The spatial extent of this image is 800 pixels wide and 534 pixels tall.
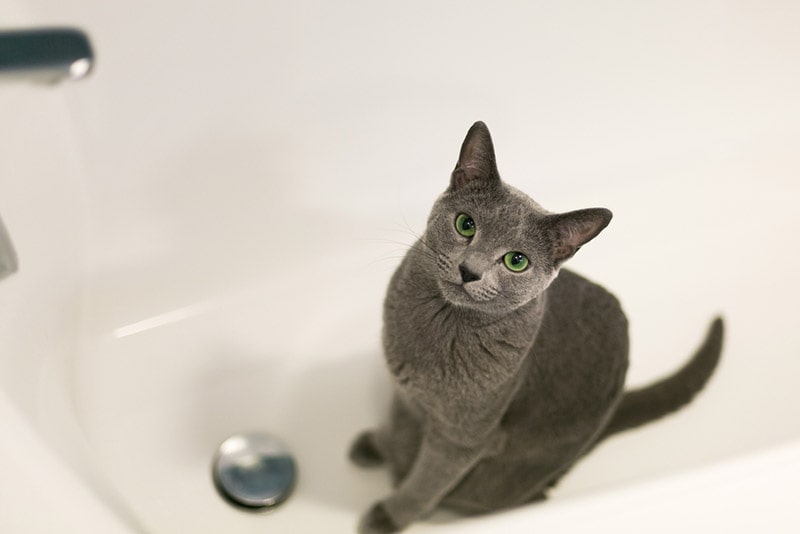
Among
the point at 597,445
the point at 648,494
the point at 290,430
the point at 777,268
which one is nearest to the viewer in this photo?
the point at 648,494

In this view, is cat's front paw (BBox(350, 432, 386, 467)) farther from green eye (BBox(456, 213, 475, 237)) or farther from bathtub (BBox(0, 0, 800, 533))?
green eye (BBox(456, 213, 475, 237))

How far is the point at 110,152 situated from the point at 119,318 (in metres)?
0.32

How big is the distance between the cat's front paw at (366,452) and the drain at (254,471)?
115 mm

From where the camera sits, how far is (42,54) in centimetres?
56

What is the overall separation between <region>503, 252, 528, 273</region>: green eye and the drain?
0.64 metres

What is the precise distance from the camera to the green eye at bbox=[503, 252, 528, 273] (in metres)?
0.83

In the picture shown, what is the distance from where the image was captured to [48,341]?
3.58 feet

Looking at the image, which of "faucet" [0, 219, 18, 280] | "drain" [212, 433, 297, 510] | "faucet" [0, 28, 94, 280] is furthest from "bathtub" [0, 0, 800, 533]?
"faucet" [0, 28, 94, 280]

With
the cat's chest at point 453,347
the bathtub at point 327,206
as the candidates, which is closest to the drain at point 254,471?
the bathtub at point 327,206

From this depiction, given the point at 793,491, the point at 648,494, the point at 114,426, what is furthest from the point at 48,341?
the point at 793,491

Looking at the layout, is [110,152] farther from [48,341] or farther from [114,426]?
[114,426]

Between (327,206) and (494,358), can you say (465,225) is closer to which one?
(494,358)

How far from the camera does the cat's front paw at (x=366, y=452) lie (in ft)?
4.11

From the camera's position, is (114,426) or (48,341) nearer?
(48,341)
